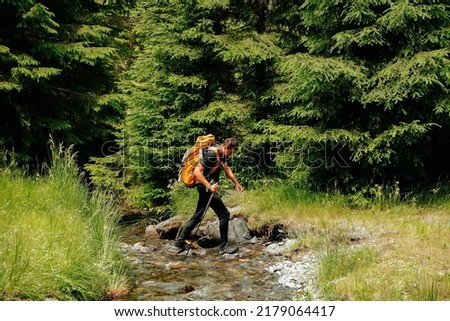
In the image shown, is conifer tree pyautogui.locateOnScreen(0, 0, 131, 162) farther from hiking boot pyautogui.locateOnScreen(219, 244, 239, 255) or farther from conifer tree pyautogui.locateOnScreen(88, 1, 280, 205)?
hiking boot pyautogui.locateOnScreen(219, 244, 239, 255)

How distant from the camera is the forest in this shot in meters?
9.16

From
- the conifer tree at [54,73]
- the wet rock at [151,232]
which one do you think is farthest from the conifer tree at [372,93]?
the conifer tree at [54,73]

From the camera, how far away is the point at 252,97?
12094 millimetres

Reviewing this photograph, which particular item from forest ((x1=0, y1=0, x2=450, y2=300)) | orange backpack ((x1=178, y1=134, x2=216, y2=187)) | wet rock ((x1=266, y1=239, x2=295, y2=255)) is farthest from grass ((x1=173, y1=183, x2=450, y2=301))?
orange backpack ((x1=178, y1=134, x2=216, y2=187))

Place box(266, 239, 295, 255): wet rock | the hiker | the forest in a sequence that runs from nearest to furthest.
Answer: the hiker, box(266, 239, 295, 255): wet rock, the forest

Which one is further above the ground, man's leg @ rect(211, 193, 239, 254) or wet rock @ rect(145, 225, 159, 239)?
man's leg @ rect(211, 193, 239, 254)

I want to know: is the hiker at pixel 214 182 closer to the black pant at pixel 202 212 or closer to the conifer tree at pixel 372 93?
the black pant at pixel 202 212

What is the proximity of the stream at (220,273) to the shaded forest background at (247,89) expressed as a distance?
2.62m

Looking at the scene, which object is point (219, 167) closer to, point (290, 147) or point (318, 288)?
point (290, 147)

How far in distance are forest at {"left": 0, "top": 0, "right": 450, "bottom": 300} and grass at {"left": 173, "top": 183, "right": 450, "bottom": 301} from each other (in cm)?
9

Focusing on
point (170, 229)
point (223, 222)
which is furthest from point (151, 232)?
point (223, 222)

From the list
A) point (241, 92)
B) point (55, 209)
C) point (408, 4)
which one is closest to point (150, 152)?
point (241, 92)

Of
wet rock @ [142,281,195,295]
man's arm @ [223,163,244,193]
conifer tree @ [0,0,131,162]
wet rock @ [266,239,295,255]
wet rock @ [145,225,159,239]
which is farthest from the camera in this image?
conifer tree @ [0,0,131,162]
